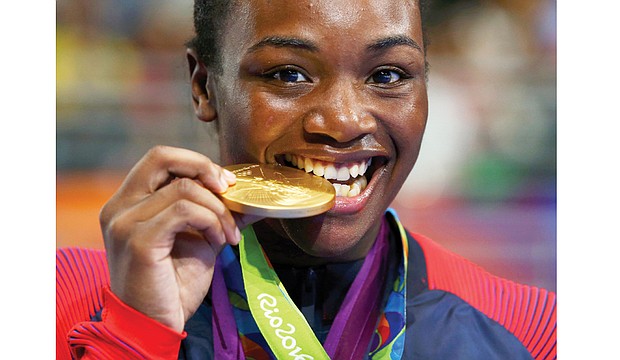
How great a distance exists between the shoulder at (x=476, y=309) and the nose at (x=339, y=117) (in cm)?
49

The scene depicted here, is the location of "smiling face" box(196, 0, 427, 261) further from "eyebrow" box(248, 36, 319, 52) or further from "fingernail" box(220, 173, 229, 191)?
"fingernail" box(220, 173, 229, 191)

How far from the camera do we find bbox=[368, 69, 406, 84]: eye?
4.98 ft

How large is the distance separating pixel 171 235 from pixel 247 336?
363 mm

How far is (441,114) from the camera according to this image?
2.17 m

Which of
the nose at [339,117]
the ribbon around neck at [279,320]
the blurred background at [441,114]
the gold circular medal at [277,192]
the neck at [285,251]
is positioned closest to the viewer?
the gold circular medal at [277,192]

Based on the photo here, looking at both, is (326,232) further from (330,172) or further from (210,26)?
(210,26)

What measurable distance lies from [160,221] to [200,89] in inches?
19.8

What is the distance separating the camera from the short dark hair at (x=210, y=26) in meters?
1.61

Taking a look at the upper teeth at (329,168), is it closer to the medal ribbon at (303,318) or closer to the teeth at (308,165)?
the teeth at (308,165)

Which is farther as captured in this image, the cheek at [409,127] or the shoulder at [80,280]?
the shoulder at [80,280]

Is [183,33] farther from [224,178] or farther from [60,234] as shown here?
[224,178]

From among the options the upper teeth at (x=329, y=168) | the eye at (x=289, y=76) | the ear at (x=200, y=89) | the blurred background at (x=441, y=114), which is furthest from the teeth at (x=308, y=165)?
the blurred background at (x=441, y=114)

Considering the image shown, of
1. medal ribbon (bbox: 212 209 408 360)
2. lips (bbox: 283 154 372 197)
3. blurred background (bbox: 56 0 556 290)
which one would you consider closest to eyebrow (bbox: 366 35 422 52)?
lips (bbox: 283 154 372 197)
